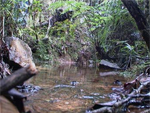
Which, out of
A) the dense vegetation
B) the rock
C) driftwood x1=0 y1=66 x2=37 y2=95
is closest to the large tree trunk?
the dense vegetation

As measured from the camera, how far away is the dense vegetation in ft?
19.8

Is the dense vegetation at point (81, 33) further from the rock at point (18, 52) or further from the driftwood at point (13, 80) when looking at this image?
the driftwood at point (13, 80)

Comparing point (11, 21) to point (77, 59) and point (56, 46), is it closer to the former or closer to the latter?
point (56, 46)

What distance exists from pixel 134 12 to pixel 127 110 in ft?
6.47

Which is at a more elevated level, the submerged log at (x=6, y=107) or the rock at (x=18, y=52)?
the rock at (x=18, y=52)

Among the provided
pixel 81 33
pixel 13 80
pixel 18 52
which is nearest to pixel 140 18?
pixel 18 52

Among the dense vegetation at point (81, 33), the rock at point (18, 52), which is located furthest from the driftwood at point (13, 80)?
the dense vegetation at point (81, 33)

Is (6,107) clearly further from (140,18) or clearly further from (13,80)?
(140,18)

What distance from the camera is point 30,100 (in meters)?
2.54

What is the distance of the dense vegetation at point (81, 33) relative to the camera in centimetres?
603

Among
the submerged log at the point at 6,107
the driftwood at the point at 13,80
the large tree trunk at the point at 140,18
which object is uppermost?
the large tree trunk at the point at 140,18

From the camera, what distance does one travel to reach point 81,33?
9.71m

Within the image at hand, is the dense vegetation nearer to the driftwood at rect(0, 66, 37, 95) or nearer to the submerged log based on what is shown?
the submerged log

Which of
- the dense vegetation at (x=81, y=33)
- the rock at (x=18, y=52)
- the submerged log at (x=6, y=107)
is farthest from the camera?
the dense vegetation at (x=81, y=33)
